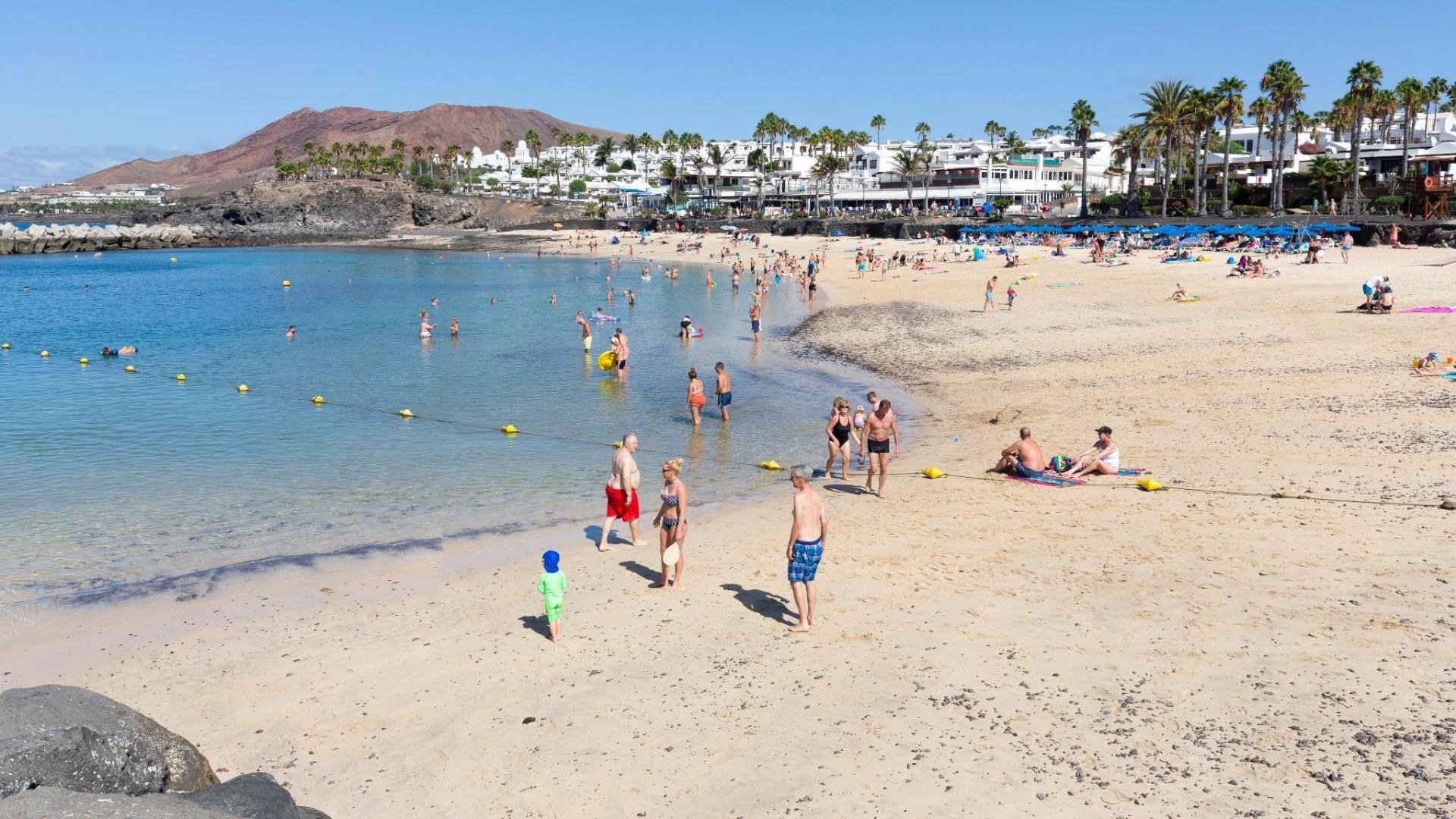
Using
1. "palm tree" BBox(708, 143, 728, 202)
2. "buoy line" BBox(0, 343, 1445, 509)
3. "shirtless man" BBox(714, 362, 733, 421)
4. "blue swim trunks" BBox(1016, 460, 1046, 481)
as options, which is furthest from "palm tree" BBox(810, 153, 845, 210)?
"blue swim trunks" BBox(1016, 460, 1046, 481)

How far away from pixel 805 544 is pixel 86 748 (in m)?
5.32

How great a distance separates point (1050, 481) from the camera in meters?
13.3

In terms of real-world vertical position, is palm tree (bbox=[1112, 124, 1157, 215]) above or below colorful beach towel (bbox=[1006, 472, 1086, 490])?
above

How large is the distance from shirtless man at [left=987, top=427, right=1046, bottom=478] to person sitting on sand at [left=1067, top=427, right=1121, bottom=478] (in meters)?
0.44

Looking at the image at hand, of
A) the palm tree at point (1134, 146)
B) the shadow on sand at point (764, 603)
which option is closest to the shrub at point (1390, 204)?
the palm tree at point (1134, 146)

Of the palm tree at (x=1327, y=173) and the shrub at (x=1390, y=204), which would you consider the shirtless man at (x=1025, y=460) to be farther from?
the palm tree at (x=1327, y=173)

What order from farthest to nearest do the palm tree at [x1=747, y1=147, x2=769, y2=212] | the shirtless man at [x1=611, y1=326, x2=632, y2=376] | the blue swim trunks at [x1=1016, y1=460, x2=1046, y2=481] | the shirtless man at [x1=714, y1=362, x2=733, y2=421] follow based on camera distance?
the palm tree at [x1=747, y1=147, x2=769, y2=212] < the shirtless man at [x1=611, y1=326, x2=632, y2=376] < the shirtless man at [x1=714, y1=362, x2=733, y2=421] < the blue swim trunks at [x1=1016, y1=460, x2=1046, y2=481]

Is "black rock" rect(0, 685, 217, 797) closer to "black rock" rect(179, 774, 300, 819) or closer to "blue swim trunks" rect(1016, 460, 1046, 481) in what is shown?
"black rock" rect(179, 774, 300, 819)

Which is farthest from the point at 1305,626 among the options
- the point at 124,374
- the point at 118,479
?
the point at 124,374

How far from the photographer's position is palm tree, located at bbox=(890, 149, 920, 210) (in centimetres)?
9500

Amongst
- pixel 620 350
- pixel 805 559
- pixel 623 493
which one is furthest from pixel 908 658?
pixel 620 350

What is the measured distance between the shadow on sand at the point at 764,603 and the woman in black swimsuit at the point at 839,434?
14.7 feet

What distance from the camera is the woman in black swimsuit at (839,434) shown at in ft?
45.5

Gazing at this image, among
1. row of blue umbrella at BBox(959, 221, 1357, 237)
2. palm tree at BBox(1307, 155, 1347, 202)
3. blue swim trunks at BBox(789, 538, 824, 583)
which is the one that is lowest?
blue swim trunks at BBox(789, 538, 824, 583)
